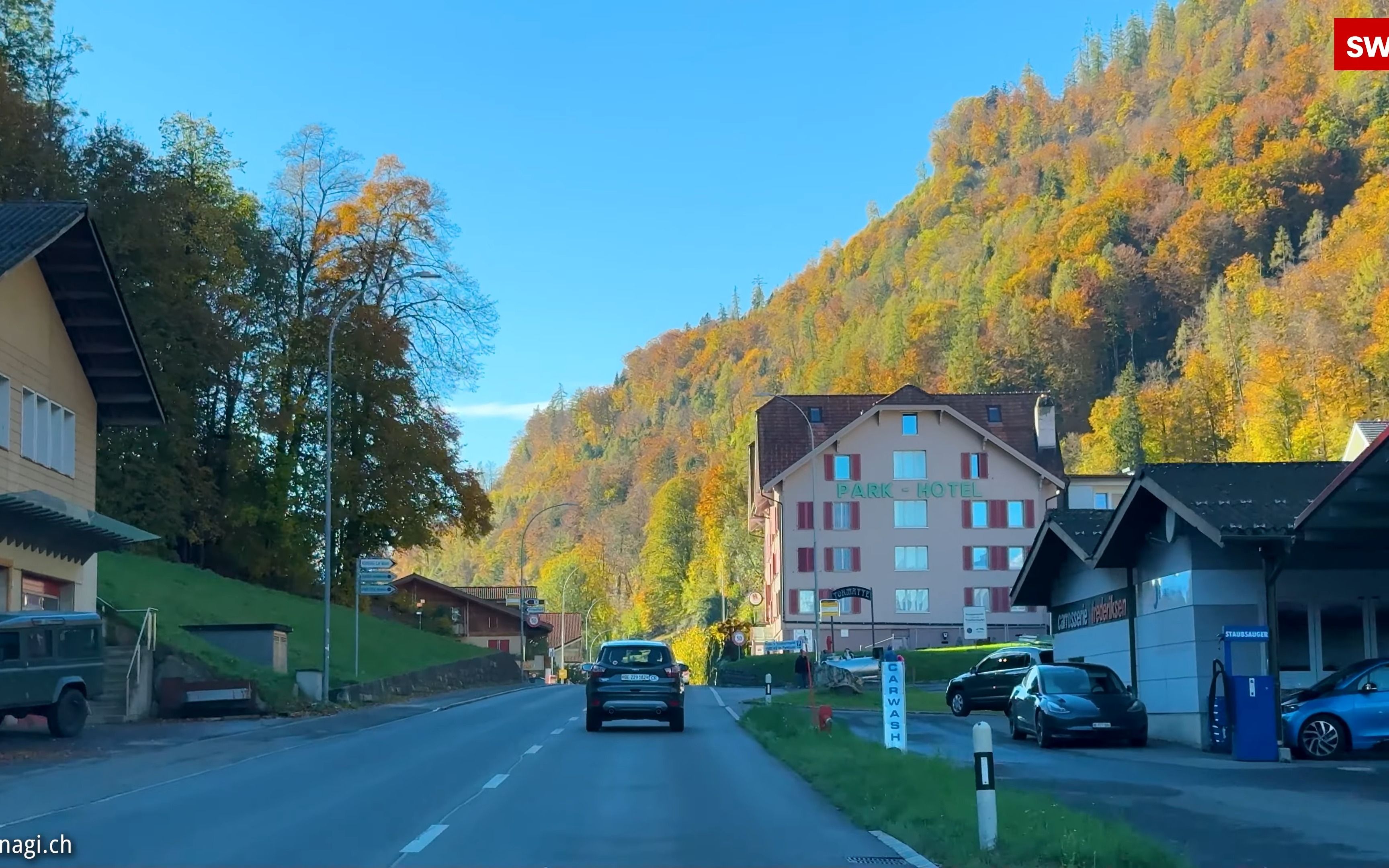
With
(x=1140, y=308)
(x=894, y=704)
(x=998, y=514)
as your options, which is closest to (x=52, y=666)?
(x=894, y=704)

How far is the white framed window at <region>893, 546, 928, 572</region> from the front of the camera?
253 ft

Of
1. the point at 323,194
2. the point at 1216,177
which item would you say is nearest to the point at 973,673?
the point at 323,194

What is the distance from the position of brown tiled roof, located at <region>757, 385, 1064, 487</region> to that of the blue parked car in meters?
56.6

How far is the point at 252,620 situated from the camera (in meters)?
43.6

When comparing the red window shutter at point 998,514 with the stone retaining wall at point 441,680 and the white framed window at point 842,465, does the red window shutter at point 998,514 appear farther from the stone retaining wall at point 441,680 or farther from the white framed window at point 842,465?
the stone retaining wall at point 441,680

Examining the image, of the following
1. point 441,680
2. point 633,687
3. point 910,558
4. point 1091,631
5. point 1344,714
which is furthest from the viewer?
point 910,558

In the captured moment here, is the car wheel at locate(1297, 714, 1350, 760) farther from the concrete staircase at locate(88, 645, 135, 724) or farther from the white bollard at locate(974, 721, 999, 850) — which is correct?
the concrete staircase at locate(88, 645, 135, 724)

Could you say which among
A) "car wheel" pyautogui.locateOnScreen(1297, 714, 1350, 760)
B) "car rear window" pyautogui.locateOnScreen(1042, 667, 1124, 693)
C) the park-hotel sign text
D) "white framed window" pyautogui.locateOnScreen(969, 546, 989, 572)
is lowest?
"car wheel" pyautogui.locateOnScreen(1297, 714, 1350, 760)

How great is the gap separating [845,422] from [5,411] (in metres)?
57.4

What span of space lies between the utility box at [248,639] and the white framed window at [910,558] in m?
44.8

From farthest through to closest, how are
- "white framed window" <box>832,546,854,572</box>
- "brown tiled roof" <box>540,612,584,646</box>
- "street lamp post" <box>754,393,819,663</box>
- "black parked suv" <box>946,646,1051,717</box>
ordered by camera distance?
"brown tiled roof" <box>540,612,584,646</box>
"white framed window" <box>832,546,854,572</box>
"street lamp post" <box>754,393,819,663</box>
"black parked suv" <box>946,646,1051,717</box>

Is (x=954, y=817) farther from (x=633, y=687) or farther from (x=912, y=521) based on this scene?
(x=912, y=521)

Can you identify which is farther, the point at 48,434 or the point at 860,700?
the point at 860,700

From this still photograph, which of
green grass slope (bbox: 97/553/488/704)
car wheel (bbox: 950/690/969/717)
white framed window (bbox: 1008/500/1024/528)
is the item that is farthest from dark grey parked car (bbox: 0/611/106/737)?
white framed window (bbox: 1008/500/1024/528)
